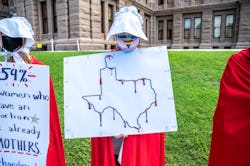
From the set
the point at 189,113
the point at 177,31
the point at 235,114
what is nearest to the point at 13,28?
the point at 235,114

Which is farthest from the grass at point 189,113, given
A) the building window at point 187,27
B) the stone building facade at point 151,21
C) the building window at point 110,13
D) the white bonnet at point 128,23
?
the building window at point 187,27

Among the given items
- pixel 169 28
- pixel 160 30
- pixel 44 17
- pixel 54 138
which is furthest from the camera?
pixel 160 30

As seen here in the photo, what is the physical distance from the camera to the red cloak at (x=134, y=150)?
2.31 meters

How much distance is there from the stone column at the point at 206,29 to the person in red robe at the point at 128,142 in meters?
27.9

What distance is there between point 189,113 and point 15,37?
12.7 ft

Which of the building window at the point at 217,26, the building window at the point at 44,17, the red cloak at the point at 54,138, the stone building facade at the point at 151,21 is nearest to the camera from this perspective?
the red cloak at the point at 54,138

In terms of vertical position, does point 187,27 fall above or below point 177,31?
above

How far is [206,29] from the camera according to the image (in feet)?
93.3

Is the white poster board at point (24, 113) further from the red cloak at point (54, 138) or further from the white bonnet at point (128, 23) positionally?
the white bonnet at point (128, 23)

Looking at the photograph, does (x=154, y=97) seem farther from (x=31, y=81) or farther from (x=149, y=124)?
(x=31, y=81)

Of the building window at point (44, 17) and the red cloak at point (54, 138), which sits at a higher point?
the building window at point (44, 17)

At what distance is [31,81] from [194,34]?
2925cm

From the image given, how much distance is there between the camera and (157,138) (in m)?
2.39

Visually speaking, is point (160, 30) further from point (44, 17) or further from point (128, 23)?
point (128, 23)
